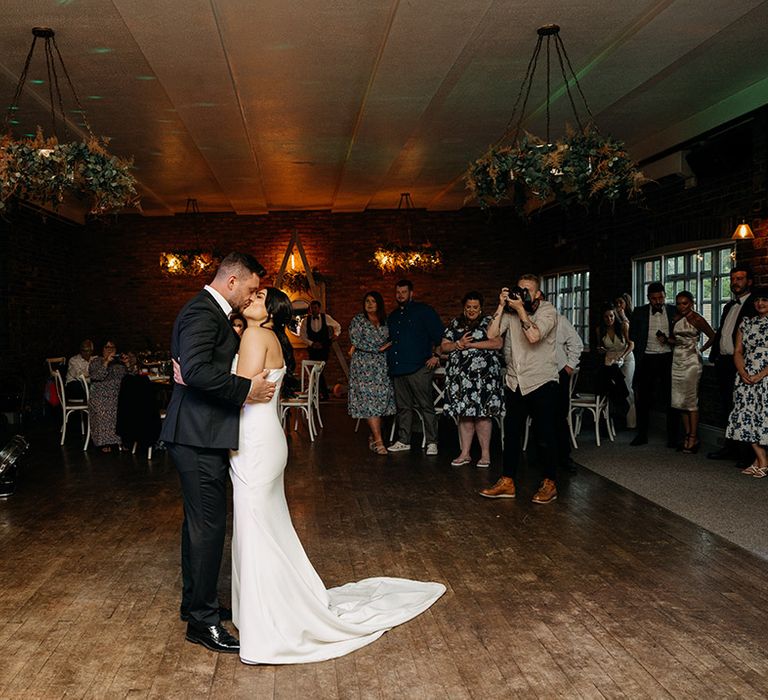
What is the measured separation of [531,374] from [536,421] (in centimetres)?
35

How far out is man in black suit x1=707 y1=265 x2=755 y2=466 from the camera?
7.38 meters

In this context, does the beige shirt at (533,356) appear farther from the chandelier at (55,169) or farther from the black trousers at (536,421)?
the chandelier at (55,169)

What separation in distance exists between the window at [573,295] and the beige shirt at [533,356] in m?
6.59

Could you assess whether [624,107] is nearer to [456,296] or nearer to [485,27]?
[485,27]

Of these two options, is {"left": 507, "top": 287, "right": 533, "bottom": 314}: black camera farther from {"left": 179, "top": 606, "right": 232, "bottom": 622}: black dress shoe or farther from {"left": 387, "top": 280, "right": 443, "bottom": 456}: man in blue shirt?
{"left": 179, "top": 606, "right": 232, "bottom": 622}: black dress shoe

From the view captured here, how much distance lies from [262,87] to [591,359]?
6776 millimetres

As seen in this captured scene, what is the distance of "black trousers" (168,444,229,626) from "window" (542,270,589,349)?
9.50 meters

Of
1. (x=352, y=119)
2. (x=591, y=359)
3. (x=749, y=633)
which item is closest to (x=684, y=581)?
(x=749, y=633)

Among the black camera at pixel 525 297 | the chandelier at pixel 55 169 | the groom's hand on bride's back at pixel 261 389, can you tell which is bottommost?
the groom's hand on bride's back at pixel 261 389

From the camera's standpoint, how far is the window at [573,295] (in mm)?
12336

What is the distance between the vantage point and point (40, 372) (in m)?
12.1

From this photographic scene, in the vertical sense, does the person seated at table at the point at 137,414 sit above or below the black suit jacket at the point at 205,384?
below

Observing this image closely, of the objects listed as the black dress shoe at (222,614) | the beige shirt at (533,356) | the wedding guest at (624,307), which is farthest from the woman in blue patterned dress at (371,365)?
the black dress shoe at (222,614)

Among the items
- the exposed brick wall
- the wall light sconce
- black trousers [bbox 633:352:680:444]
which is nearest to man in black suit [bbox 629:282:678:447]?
black trousers [bbox 633:352:680:444]
